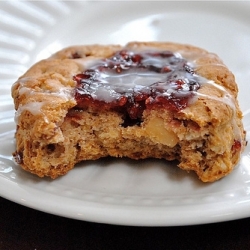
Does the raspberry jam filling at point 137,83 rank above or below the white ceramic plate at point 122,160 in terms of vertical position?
above

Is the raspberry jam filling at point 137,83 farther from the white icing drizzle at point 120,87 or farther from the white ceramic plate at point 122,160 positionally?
the white ceramic plate at point 122,160

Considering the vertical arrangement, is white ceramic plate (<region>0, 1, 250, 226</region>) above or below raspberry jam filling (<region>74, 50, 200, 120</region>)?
below

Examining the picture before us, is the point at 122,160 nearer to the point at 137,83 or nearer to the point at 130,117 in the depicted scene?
the point at 130,117

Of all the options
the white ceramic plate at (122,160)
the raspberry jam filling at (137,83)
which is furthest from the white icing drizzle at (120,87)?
the white ceramic plate at (122,160)

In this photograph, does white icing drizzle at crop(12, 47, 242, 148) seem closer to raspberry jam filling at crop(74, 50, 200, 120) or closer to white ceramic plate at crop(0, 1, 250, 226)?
raspberry jam filling at crop(74, 50, 200, 120)

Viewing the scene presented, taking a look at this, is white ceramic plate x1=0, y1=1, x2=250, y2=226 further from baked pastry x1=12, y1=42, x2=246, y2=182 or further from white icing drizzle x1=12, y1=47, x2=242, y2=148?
white icing drizzle x1=12, y1=47, x2=242, y2=148

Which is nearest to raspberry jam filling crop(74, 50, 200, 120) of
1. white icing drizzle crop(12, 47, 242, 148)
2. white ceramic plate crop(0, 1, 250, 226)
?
white icing drizzle crop(12, 47, 242, 148)

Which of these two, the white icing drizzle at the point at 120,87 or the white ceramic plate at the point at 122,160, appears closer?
the white ceramic plate at the point at 122,160

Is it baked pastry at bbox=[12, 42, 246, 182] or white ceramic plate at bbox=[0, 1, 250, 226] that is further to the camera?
baked pastry at bbox=[12, 42, 246, 182]
